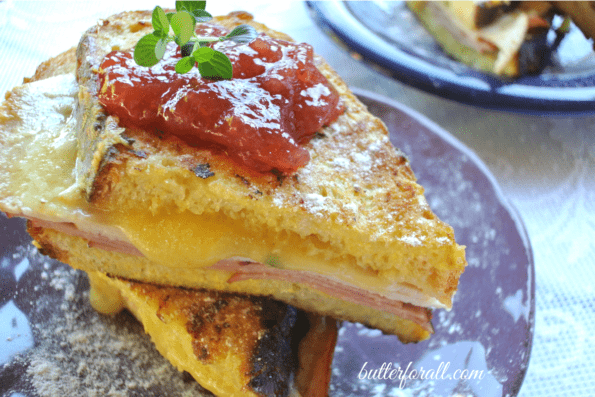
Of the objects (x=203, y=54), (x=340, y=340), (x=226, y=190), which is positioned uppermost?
(x=203, y=54)

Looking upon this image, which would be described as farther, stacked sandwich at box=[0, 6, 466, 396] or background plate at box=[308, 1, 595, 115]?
background plate at box=[308, 1, 595, 115]

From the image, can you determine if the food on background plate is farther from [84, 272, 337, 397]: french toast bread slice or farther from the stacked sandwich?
[84, 272, 337, 397]: french toast bread slice

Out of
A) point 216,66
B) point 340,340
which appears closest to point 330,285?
point 340,340

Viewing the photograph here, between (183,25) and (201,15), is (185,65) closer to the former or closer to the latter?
(183,25)

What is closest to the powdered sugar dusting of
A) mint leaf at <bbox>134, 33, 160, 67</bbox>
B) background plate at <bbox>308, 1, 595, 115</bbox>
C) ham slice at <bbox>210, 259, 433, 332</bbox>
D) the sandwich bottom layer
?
the sandwich bottom layer

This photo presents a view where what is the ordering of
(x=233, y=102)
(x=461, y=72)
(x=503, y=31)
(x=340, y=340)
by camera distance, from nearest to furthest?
(x=233, y=102)
(x=340, y=340)
(x=461, y=72)
(x=503, y=31)

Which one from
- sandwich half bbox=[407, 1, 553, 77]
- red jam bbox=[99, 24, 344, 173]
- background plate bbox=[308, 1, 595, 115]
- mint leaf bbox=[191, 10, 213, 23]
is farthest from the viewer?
sandwich half bbox=[407, 1, 553, 77]

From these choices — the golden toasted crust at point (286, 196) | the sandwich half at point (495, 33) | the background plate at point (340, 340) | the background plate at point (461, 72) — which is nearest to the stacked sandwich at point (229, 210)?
the golden toasted crust at point (286, 196)

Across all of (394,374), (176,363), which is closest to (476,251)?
(394,374)
